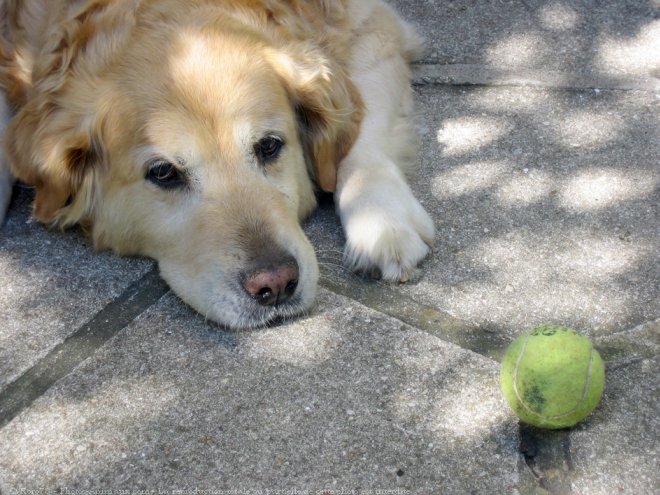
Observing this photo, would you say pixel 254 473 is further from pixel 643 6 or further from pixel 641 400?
pixel 643 6

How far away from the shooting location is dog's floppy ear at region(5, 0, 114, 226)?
10.0ft

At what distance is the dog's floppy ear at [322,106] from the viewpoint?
3.31 metres

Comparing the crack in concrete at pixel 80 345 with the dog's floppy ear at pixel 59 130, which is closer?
the crack in concrete at pixel 80 345

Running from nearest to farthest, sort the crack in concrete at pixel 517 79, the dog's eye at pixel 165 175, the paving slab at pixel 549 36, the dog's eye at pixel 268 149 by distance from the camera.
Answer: the dog's eye at pixel 165 175
the dog's eye at pixel 268 149
the crack in concrete at pixel 517 79
the paving slab at pixel 549 36

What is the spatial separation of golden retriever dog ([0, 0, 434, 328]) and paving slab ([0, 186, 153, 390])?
9 centimetres

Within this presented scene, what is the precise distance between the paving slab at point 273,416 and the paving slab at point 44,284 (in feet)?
0.72

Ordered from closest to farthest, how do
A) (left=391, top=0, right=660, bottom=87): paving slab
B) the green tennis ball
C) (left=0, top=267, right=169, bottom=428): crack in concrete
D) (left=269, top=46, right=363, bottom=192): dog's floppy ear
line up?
the green tennis ball, (left=0, top=267, right=169, bottom=428): crack in concrete, (left=269, top=46, right=363, bottom=192): dog's floppy ear, (left=391, top=0, right=660, bottom=87): paving slab

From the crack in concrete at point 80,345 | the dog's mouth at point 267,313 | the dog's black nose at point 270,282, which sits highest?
the dog's black nose at point 270,282

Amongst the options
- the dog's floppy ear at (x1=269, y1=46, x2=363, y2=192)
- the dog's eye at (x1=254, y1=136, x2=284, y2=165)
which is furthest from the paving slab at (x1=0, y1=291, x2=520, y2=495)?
the dog's floppy ear at (x1=269, y1=46, x2=363, y2=192)

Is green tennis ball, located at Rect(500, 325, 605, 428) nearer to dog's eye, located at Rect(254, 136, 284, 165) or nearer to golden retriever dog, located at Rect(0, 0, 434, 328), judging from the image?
golden retriever dog, located at Rect(0, 0, 434, 328)

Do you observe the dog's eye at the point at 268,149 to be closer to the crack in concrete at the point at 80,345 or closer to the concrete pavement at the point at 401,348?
the concrete pavement at the point at 401,348

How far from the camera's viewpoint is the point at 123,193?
3.09 m

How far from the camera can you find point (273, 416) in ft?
8.33

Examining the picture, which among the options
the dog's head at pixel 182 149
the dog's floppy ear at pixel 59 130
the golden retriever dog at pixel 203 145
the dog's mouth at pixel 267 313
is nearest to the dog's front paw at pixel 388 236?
the golden retriever dog at pixel 203 145
